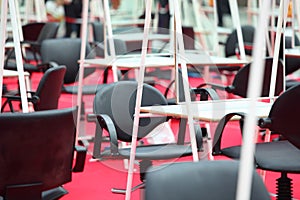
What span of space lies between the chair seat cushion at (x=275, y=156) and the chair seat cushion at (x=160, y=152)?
1.07 feet

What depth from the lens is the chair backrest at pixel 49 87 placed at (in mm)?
4941

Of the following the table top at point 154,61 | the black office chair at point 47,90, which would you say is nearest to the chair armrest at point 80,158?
the black office chair at point 47,90

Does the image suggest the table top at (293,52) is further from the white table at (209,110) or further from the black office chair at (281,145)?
the black office chair at (281,145)

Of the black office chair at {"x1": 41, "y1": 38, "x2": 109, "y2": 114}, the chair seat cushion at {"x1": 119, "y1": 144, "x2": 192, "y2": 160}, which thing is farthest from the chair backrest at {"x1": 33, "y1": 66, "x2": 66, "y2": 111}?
the black office chair at {"x1": 41, "y1": 38, "x2": 109, "y2": 114}

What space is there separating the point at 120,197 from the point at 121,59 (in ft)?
5.88

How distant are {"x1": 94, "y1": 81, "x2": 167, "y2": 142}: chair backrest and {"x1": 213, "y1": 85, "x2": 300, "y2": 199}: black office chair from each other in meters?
0.73

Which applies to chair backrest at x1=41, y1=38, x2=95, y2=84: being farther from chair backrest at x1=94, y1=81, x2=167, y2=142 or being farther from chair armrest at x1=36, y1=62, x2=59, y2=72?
chair backrest at x1=94, y1=81, x2=167, y2=142

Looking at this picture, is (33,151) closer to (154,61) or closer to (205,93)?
(205,93)

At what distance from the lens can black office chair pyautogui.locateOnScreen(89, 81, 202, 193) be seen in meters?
4.04

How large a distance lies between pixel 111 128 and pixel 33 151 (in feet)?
3.03

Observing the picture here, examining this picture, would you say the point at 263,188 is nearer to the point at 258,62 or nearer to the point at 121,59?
the point at 258,62

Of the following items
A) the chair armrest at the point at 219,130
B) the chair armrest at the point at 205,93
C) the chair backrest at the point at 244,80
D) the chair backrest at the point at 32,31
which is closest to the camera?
the chair armrest at the point at 219,130

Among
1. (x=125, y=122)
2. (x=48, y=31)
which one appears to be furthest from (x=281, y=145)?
(x=48, y=31)

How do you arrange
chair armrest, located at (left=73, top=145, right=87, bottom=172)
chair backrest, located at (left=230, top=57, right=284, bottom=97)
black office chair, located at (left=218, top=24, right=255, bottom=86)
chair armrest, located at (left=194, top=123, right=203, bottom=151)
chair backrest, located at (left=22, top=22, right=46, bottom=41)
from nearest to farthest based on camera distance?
chair armrest, located at (left=73, top=145, right=87, bottom=172), chair armrest, located at (left=194, top=123, right=203, bottom=151), chair backrest, located at (left=230, top=57, right=284, bottom=97), black office chair, located at (left=218, top=24, right=255, bottom=86), chair backrest, located at (left=22, top=22, right=46, bottom=41)
